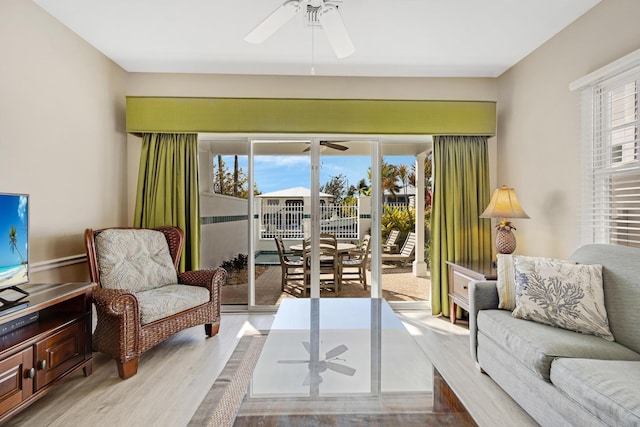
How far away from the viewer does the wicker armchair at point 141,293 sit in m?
2.37

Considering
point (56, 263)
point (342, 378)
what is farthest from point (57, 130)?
point (342, 378)

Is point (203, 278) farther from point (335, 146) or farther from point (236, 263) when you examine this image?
point (335, 146)

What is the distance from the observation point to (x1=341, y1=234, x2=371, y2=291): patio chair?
390cm

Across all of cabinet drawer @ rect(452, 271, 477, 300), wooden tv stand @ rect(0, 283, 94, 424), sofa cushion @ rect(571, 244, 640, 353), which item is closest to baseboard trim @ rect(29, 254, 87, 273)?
wooden tv stand @ rect(0, 283, 94, 424)

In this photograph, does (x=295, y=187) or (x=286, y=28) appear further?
(x=295, y=187)

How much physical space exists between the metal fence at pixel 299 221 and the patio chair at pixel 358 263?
0.62 ft

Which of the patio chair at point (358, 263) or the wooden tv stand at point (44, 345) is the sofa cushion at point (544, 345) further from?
the wooden tv stand at point (44, 345)

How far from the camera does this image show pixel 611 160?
2420 millimetres

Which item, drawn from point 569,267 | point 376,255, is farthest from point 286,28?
point 569,267

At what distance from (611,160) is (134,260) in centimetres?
378

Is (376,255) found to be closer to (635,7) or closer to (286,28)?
(286,28)

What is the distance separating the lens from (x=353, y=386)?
158 cm

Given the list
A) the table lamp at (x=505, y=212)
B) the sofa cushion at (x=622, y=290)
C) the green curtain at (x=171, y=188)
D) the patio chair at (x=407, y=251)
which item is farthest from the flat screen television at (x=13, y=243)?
the table lamp at (x=505, y=212)

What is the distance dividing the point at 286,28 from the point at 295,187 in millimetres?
1615
